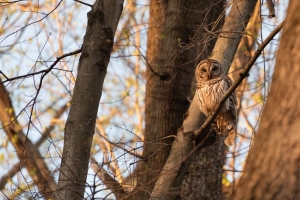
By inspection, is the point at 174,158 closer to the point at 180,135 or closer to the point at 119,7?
the point at 180,135

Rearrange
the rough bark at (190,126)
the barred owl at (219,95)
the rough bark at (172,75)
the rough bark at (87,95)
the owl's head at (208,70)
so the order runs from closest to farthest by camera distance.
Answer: the rough bark at (87,95)
the rough bark at (190,126)
the owl's head at (208,70)
the barred owl at (219,95)
the rough bark at (172,75)

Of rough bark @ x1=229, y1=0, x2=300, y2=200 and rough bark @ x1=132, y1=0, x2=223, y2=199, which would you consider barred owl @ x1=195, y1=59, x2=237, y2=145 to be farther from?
rough bark @ x1=229, y1=0, x2=300, y2=200

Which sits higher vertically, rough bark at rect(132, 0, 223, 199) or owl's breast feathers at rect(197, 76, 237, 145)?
rough bark at rect(132, 0, 223, 199)

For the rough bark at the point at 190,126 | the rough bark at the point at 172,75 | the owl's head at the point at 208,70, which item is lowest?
the rough bark at the point at 190,126

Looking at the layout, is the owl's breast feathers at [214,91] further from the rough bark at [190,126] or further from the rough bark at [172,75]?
the rough bark at [172,75]

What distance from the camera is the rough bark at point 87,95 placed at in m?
5.17

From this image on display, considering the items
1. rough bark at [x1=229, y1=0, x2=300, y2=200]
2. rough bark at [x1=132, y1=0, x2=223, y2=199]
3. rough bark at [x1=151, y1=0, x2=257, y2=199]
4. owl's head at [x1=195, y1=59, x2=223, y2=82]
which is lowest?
rough bark at [x1=229, y1=0, x2=300, y2=200]

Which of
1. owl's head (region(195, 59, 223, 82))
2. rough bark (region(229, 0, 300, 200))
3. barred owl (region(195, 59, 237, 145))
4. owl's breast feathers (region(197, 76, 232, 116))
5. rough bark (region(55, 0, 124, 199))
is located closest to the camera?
rough bark (region(229, 0, 300, 200))

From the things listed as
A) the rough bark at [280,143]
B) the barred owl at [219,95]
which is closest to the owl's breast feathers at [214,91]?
the barred owl at [219,95]

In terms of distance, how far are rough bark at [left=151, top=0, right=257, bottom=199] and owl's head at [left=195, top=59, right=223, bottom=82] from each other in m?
0.15

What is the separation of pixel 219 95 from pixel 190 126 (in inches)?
40.9

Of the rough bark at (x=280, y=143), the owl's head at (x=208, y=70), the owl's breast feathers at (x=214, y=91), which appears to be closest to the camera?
the rough bark at (x=280, y=143)

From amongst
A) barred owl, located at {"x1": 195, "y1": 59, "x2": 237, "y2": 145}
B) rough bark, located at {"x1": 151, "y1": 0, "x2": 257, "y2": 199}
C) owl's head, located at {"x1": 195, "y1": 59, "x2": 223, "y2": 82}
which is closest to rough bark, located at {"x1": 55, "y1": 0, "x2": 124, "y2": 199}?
rough bark, located at {"x1": 151, "y1": 0, "x2": 257, "y2": 199}

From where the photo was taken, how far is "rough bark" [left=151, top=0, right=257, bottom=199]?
5273 mm
